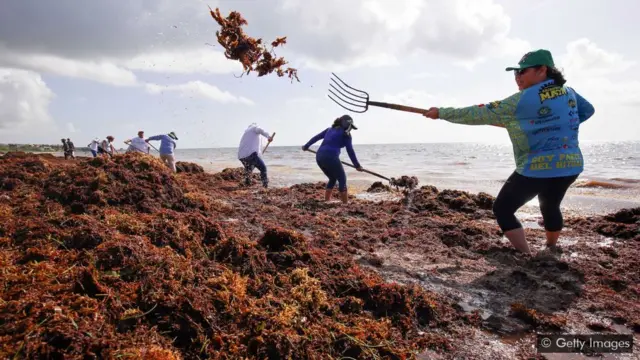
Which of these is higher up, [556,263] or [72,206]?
[72,206]

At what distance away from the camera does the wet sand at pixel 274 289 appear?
6.84ft

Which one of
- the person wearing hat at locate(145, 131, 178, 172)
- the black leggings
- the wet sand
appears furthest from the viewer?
the person wearing hat at locate(145, 131, 178, 172)

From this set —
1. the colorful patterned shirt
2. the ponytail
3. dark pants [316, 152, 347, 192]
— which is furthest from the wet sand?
dark pants [316, 152, 347, 192]

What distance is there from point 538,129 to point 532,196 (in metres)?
0.75

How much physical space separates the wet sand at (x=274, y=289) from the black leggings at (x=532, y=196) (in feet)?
1.44

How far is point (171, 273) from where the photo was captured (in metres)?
2.59

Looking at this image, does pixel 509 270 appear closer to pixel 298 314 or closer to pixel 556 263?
pixel 556 263

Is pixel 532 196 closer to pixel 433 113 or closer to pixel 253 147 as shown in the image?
pixel 433 113

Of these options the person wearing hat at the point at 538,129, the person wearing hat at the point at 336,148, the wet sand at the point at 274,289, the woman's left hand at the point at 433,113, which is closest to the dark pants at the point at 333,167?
the person wearing hat at the point at 336,148

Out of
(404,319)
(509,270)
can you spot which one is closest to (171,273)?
(404,319)

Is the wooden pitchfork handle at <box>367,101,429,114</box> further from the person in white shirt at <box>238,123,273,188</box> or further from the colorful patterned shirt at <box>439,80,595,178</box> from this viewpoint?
the person in white shirt at <box>238,123,273,188</box>

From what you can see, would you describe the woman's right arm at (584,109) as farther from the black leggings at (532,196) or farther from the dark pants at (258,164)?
the dark pants at (258,164)

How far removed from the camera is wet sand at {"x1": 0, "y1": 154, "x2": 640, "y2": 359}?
2086 mm

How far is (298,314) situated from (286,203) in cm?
523
